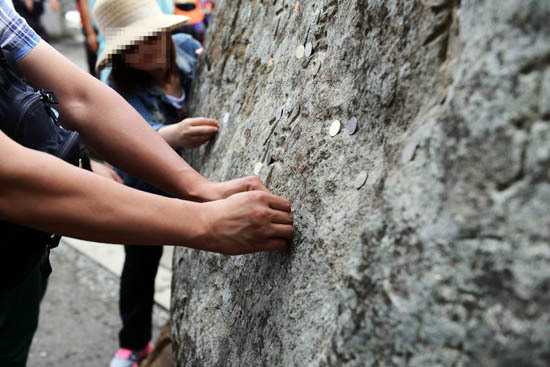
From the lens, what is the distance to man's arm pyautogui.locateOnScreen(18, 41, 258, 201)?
128 cm

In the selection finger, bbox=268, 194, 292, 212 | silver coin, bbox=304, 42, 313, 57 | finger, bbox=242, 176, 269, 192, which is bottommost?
finger, bbox=268, 194, 292, 212

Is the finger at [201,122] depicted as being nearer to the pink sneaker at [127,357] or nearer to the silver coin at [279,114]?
Result: the silver coin at [279,114]

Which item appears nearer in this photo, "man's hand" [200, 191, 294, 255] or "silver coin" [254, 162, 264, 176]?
"man's hand" [200, 191, 294, 255]

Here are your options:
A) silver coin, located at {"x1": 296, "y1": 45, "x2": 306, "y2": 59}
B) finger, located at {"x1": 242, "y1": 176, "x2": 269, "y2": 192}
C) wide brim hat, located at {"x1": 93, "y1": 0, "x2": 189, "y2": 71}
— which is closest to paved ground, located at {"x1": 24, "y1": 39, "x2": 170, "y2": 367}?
wide brim hat, located at {"x1": 93, "y1": 0, "x2": 189, "y2": 71}

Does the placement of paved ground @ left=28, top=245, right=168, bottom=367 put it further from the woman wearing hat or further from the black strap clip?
the black strap clip

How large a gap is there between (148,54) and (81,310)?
1.62 metres

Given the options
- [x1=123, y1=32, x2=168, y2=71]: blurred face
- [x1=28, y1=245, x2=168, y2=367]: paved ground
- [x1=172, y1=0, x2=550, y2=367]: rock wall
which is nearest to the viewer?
[x1=172, y1=0, x2=550, y2=367]: rock wall

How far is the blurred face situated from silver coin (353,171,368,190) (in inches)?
49.5

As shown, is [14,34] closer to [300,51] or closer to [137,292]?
[300,51]

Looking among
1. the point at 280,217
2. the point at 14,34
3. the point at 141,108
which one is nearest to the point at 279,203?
the point at 280,217

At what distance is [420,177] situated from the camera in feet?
2.38

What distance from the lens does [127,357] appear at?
230cm

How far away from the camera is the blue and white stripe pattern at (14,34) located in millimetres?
1166

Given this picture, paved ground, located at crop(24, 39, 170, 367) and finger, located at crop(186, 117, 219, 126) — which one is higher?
finger, located at crop(186, 117, 219, 126)
